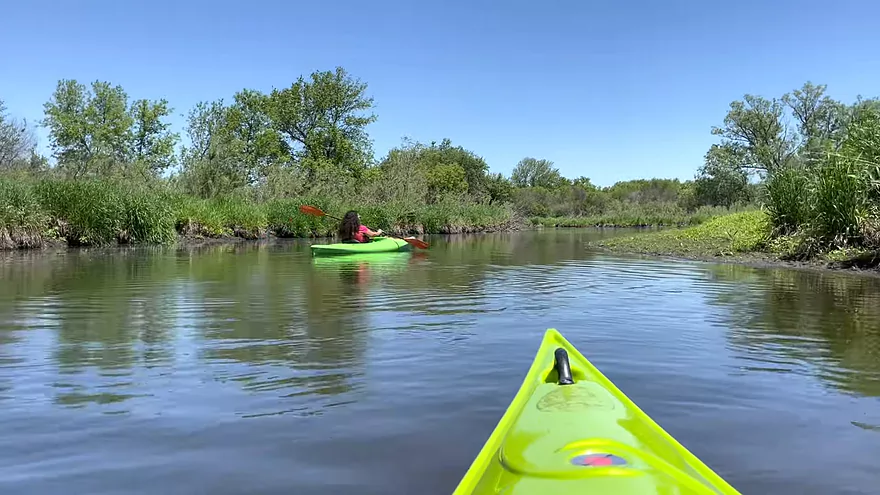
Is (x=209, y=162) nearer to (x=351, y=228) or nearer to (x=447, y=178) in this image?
(x=351, y=228)

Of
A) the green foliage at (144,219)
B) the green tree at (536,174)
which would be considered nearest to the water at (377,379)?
the green foliage at (144,219)

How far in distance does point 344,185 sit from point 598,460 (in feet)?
119

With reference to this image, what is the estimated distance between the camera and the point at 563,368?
322cm

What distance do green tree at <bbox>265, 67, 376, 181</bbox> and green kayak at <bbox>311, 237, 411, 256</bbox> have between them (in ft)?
112

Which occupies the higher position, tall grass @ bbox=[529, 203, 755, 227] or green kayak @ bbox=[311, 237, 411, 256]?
tall grass @ bbox=[529, 203, 755, 227]

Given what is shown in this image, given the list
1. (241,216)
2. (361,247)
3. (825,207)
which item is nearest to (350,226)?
(361,247)

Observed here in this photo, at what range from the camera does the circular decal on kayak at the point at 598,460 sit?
2.04 metres

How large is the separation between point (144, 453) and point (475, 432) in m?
1.59

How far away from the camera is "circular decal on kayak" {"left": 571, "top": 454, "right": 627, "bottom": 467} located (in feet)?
6.68

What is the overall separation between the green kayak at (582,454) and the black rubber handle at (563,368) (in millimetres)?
120

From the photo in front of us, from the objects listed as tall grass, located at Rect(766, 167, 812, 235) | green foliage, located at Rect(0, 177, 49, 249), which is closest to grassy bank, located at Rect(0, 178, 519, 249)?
green foliage, located at Rect(0, 177, 49, 249)

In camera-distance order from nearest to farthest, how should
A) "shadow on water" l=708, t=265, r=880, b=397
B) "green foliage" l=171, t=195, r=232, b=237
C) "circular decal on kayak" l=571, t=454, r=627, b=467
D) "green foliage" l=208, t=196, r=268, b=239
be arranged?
"circular decal on kayak" l=571, t=454, r=627, b=467 → "shadow on water" l=708, t=265, r=880, b=397 → "green foliage" l=171, t=195, r=232, b=237 → "green foliage" l=208, t=196, r=268, b=239

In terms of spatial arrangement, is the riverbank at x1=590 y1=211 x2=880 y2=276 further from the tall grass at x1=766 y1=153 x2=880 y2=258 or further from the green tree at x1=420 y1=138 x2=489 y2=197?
the green tree at x1=420 y1=138 x2=489 y2=197

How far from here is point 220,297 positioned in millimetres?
8328
